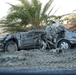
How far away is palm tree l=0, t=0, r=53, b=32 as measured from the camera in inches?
941

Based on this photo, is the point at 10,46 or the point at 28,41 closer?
the point at 28,41

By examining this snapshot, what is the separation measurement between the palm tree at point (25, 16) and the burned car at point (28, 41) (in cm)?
564

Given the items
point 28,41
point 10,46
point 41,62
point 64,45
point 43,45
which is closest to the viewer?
point 41,62

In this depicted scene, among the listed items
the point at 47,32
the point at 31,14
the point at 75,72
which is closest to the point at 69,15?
the point at 31,14

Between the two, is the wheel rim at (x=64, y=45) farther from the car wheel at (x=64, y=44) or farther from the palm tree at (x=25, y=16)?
the palm tree at (x=25, y=16)

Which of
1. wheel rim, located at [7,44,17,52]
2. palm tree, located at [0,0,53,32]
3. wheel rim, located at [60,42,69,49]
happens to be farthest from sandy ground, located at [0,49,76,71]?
palm tree, located at [0,0,53,32]

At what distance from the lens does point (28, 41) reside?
17.7 metres

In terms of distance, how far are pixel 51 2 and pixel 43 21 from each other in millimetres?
1875

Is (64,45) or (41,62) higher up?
(64,45)

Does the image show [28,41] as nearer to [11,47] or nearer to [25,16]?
[11,47]

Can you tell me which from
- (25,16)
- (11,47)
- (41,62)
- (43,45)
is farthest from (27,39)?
(41,62)

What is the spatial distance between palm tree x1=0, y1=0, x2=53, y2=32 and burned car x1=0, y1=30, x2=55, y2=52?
564 centimetres

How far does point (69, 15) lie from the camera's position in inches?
987

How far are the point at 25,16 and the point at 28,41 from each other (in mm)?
6692
